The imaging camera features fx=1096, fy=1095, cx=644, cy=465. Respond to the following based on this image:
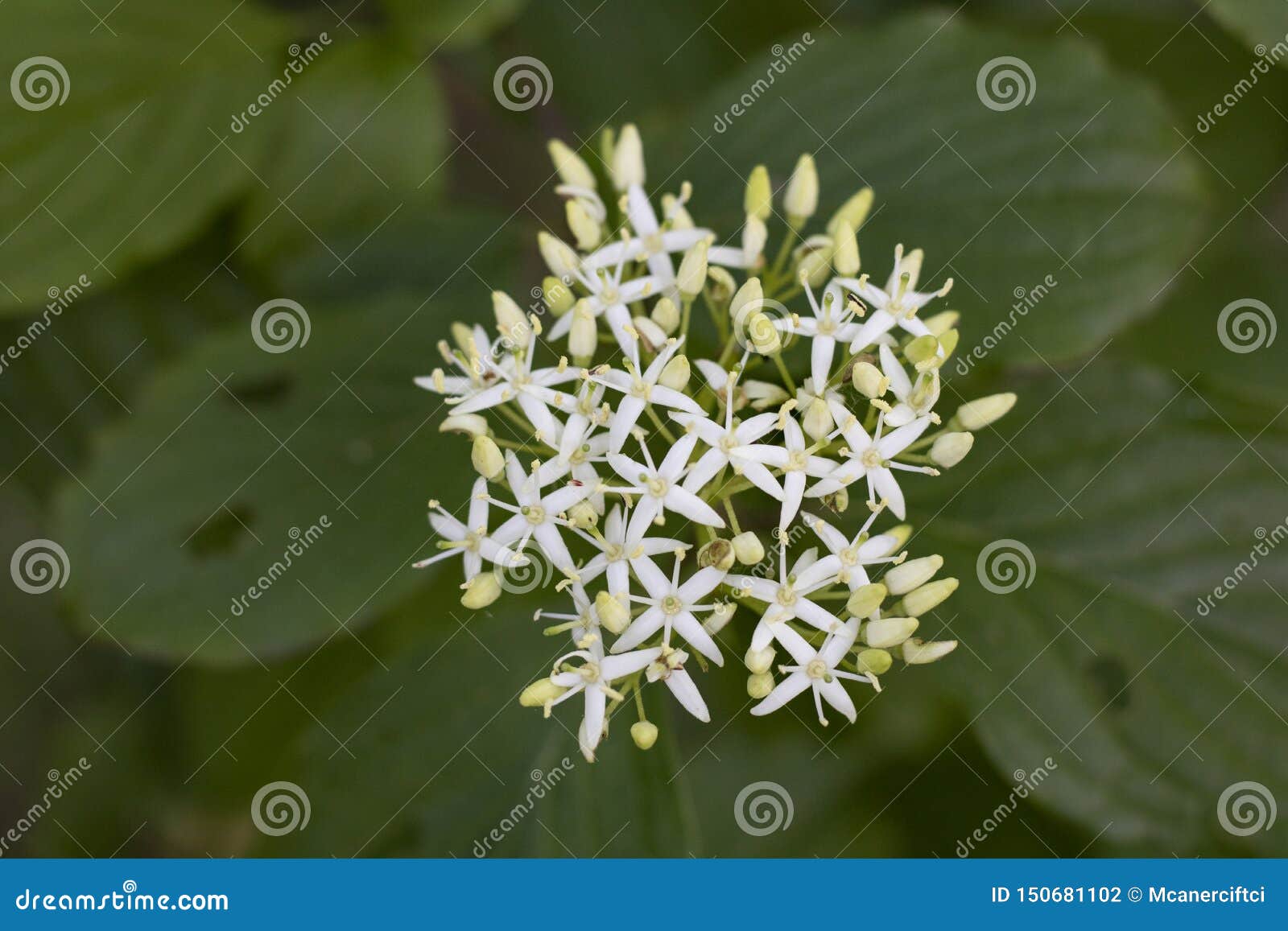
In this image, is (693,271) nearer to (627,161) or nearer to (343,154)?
(627,161)

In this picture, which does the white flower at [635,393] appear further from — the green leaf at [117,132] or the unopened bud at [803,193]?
the green leaf at [117,132]

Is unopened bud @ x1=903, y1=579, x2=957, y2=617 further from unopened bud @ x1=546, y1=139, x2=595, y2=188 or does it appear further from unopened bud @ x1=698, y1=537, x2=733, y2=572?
unopened bud @ x1=546, y1=139, x2=595, y2=188

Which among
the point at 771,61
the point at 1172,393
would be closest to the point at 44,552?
the point at 771,61

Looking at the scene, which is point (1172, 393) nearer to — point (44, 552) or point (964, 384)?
point (964, 384)
